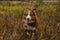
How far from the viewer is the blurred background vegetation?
3.89 m

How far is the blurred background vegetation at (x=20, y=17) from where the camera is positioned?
3885 millimetres

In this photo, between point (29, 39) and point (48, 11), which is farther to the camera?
point (48, 11)

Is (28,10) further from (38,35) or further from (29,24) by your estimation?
(38,35)

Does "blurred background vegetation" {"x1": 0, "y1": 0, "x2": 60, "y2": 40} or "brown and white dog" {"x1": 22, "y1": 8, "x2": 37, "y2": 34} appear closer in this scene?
"brown and white dog" {"x1": 22, "y1": 8, "x2": 37, "y2": 34}


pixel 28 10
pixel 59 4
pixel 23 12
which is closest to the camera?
pixel 28 10

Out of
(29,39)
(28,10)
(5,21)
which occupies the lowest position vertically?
(29,39)

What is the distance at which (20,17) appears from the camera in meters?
4.00

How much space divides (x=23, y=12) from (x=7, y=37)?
519 mm

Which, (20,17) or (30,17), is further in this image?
(20,17)

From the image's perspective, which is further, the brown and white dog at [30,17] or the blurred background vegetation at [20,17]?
the blurred background vegetation at [20,17]

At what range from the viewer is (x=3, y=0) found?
170 inches

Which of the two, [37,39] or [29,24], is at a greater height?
[29,24]

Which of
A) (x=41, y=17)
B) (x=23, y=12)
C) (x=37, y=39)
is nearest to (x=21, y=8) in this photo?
(x=23, y=12)

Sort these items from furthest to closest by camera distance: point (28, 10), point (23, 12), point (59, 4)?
point (59, 4) < point (23, 12) < point (28, 10)
